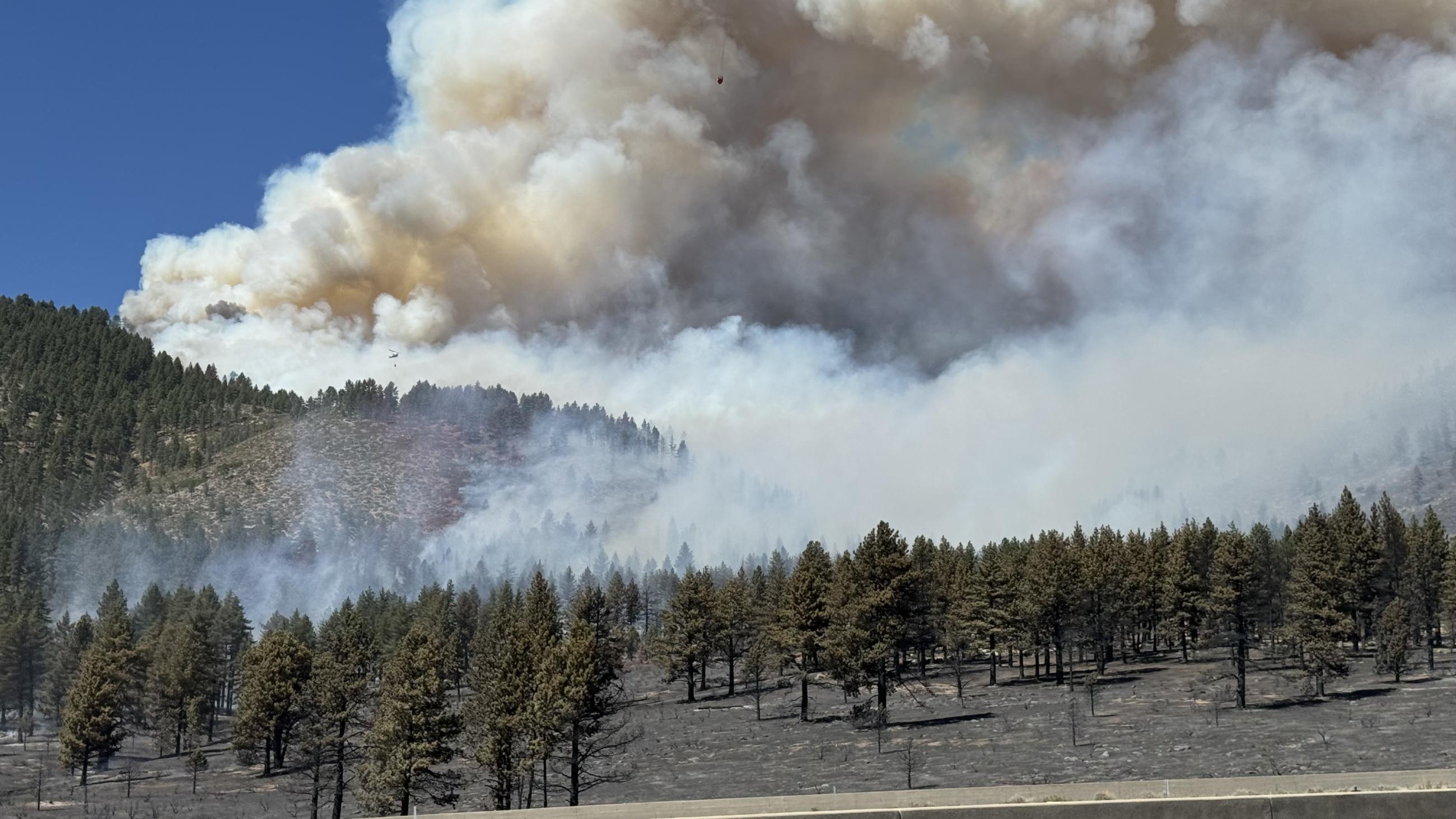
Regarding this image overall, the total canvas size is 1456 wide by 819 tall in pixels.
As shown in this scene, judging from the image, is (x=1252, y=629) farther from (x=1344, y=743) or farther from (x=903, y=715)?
(x=1344, y=743)

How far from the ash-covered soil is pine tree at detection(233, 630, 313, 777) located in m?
3.36

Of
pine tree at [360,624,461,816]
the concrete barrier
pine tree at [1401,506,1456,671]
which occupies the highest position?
pine tree at [1401,506,1456,671]

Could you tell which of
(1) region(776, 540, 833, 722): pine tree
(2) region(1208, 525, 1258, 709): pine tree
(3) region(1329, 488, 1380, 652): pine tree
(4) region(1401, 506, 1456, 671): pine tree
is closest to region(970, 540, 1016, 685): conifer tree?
(1) region(776, 540, 833, 722): pine tree

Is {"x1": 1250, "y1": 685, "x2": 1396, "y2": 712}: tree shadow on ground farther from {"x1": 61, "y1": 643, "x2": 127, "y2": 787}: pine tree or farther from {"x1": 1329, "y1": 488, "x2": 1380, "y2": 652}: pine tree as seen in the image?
{"x1": 61, "y1": 643, "x2": 127, "y2": 787}: pine tree

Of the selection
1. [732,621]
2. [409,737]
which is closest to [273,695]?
[409,737]

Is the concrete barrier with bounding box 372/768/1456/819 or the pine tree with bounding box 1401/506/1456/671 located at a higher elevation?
the pine tree with bounding box 1401/506/1456/671

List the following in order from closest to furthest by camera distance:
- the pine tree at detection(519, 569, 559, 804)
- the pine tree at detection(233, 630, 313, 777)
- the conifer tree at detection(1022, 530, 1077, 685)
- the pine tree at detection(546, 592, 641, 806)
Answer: the pine tree at detection(519, 569, 559, 804), the pine tree at detection(546, 592, 641, 806), the pine tree at detection(233, 630, 313, 777), the conifer tree at detection(1022, 530, 1077, 685)

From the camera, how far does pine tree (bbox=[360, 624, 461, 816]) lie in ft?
167

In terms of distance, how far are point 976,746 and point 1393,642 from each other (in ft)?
119

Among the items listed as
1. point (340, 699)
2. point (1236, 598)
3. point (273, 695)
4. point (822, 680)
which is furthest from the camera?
point (822, 680)

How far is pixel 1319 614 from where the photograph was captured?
77.4m

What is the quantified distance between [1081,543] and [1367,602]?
29068mm

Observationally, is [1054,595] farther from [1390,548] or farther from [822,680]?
[1390,548]

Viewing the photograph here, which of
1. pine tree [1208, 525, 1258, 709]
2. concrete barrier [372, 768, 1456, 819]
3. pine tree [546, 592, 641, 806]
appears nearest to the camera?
concrete barrier [372, 768, 1456, 819]
